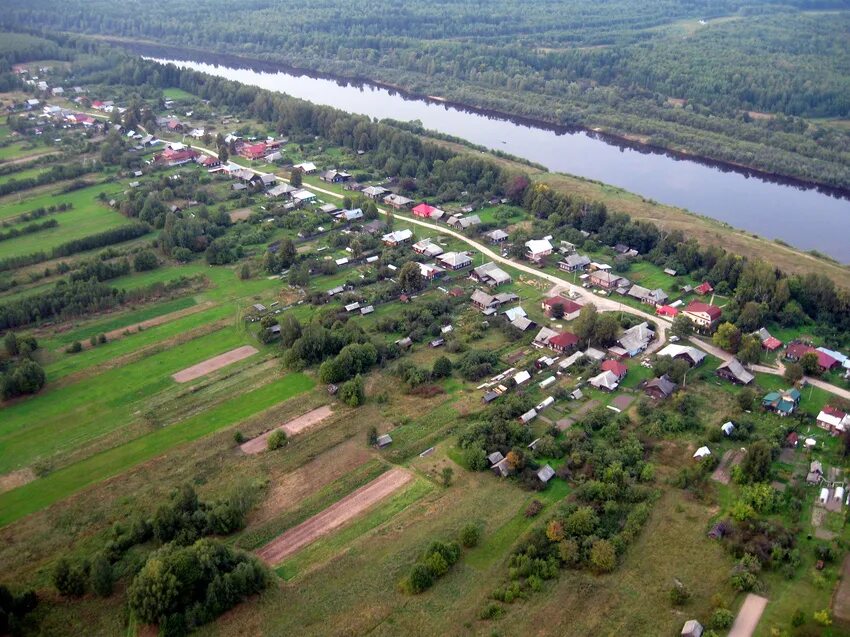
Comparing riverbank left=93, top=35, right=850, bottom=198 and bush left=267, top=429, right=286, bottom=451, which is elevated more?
riverbank left=93, top=35, right=850, bottom=198

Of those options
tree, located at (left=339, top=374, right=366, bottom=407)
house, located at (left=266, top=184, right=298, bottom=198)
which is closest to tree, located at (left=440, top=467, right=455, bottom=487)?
tree, located at (left=339, top=374, right=366, bottom=407)

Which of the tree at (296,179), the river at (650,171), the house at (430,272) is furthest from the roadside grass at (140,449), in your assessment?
the river at (650,171)

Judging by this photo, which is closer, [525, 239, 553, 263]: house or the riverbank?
[525, 239, 553, 263]: house

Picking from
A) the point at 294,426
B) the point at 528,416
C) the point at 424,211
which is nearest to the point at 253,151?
Result: the point at 424,211

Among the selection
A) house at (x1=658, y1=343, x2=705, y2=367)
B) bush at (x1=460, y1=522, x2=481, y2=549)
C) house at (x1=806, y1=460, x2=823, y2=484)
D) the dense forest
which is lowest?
bush at (x1=460, y1=522, x2=481, y2=549)

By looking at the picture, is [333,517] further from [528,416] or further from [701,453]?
[701,453]

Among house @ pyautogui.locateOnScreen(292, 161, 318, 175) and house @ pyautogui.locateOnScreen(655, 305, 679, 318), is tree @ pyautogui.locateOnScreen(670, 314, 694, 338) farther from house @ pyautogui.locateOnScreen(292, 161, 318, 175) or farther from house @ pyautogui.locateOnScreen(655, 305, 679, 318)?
house @ pyautogui.locateOnScreen(292, 161, 318, 175)

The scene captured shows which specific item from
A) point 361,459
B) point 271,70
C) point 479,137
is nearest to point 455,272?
point 361,459

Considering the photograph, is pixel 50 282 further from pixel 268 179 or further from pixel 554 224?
pixel 554 224
